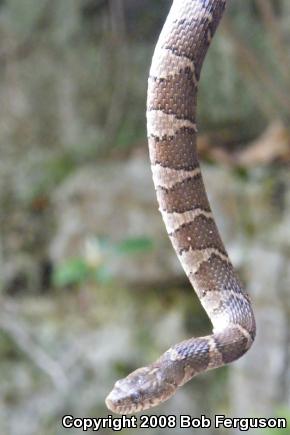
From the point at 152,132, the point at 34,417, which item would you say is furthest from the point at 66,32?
the point at 152,132

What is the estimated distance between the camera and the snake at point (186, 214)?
1162mm

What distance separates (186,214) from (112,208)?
213 centimetres

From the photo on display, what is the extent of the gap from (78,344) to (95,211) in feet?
1.96

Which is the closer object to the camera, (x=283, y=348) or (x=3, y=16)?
(x=283, y=348)

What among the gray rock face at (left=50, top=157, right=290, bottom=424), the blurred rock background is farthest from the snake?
the gray rock face at (left=50, top=157, right=290, bottom=424)

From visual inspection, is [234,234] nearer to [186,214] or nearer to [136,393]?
[186,214]

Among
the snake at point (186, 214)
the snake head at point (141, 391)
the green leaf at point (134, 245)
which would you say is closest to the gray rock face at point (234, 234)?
the green leaf at point (134, 245)

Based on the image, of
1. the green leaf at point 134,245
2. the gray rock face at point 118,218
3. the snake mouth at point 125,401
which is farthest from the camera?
the gray rock face at point 118,218

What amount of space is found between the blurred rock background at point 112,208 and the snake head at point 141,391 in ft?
5.53

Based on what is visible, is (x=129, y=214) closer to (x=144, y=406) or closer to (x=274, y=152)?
(x=274, y=152)

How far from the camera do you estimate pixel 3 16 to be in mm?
3539

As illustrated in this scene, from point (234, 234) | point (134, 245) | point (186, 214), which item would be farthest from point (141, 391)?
point (234, 234)

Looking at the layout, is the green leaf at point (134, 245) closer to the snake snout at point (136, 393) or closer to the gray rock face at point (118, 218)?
the gray rock face at point (118, 218)

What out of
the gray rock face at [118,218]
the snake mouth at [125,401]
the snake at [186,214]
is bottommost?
the snake mouth at [125,401]
